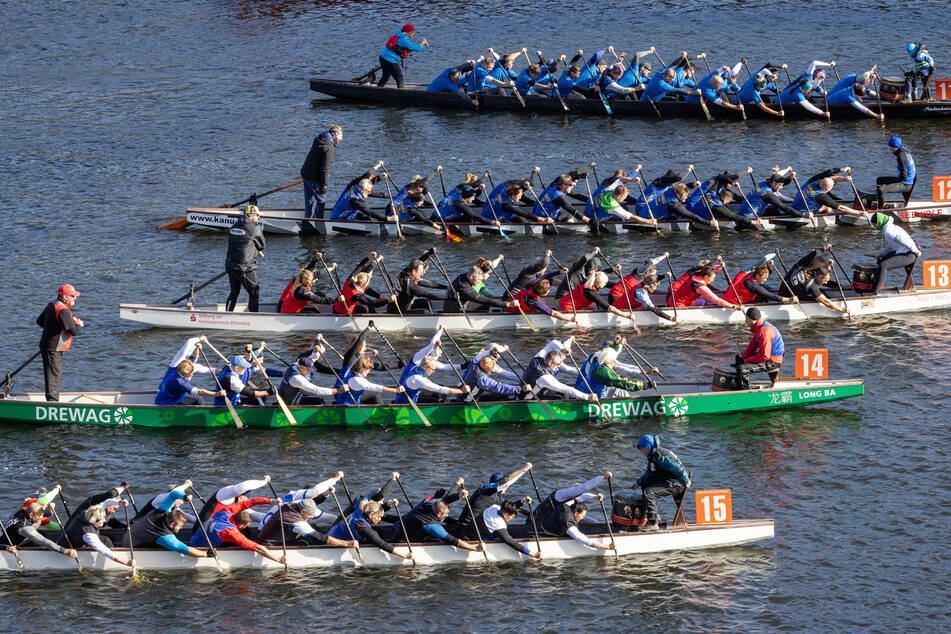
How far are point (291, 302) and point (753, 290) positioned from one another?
387 inches

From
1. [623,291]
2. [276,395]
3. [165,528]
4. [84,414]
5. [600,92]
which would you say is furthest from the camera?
[600,92]

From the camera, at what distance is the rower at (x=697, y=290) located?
90.6 feet

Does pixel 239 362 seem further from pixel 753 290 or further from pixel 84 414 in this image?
pixel 753 290

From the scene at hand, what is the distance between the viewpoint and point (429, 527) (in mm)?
19938

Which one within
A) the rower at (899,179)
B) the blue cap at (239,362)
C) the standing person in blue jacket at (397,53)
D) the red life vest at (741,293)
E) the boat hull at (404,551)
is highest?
the standing person in blue jacket at (397,53)

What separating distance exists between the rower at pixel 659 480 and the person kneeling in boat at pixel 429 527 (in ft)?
8.89

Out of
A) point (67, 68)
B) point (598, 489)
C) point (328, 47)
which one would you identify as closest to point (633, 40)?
point (328, 47)

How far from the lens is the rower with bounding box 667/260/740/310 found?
2762cm

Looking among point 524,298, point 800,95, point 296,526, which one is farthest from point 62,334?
point 800,95

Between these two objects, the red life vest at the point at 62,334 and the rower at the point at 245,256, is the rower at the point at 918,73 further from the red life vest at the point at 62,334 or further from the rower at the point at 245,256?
the red life vest at the point at 62,334

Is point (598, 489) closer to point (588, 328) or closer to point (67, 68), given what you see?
point (588, 328)

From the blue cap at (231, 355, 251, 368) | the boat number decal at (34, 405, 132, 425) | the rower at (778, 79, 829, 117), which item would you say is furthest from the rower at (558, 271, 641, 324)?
the rower at (778, 79, 829, 117)

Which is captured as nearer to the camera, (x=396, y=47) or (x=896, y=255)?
(x=896, y=255)

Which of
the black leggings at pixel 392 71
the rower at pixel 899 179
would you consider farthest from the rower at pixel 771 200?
the black leggings at pixel 392 71
